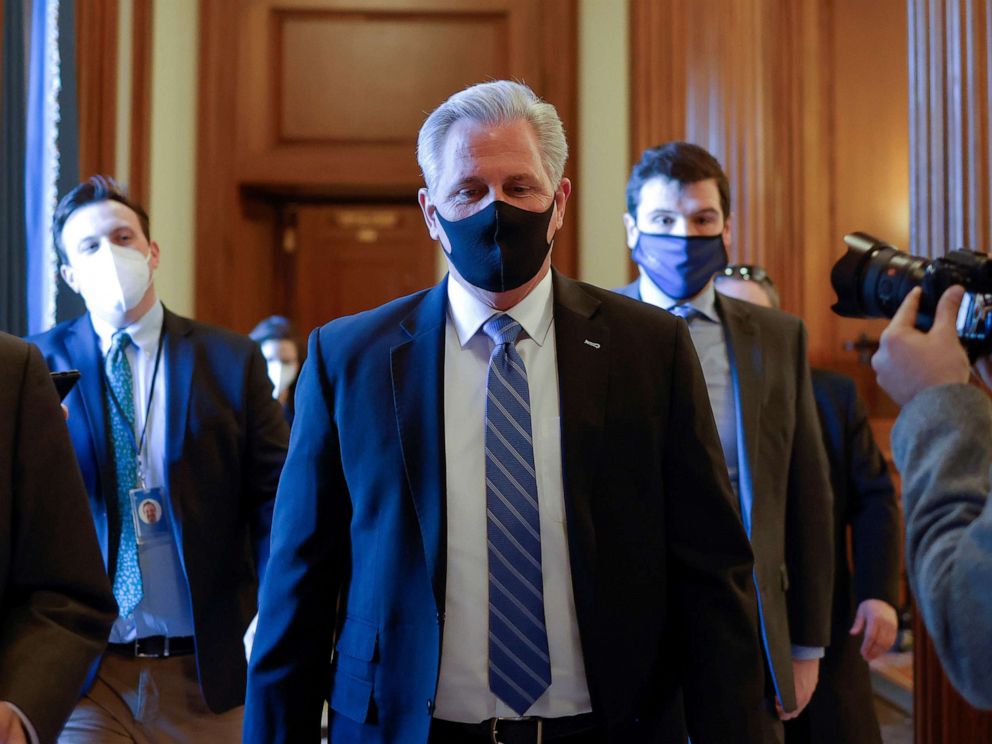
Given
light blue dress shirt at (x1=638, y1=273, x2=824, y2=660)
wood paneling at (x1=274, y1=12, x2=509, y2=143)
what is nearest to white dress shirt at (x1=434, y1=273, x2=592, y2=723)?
light blue dress shirt at (x1=638, y1=273, x2=824, y2=660)

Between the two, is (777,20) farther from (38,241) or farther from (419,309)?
(419,309)

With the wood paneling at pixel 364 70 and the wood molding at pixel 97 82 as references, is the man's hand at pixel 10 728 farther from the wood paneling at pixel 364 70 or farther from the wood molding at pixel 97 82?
the wood paneling at pixel 364 70

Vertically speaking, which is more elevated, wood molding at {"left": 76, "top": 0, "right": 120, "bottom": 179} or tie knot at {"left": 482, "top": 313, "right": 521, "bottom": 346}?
wood molding at {"left": 76, "top": 0, "right": 120, "bottom": 179}

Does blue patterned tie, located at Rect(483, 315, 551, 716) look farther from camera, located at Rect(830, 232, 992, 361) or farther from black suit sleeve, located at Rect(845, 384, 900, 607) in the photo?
black suit sleeve, located at Rect(845, 384, 900, 607)

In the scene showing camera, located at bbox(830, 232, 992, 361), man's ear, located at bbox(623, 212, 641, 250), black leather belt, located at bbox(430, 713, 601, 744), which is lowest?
black leather belt, located at bbox(430, 713, 601, 744)

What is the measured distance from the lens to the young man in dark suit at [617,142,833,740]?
2.33 meters

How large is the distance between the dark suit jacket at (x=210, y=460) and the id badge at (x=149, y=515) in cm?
4

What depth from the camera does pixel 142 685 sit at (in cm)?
243

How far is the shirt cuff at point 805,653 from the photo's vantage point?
7.98 feet

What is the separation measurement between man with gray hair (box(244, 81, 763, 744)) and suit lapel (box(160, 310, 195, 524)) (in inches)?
31.8

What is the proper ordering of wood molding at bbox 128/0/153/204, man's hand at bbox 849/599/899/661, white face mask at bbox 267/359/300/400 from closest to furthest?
man's hand at bbox 849/599/899/661, white face mask at bbox 267/359/300/400, wood molding at bbox 128/0/153/204

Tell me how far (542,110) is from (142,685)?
1.52m

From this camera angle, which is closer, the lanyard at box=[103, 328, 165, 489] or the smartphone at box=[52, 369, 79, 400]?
the smartphone at box=[52, 369, 79, 400]

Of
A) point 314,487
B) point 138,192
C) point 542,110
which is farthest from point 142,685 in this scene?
point 138,192
